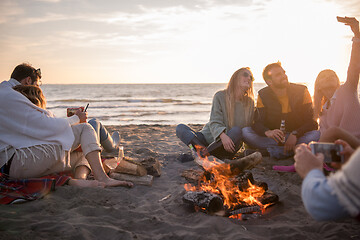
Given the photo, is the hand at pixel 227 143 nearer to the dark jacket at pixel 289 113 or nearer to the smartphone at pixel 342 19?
the dark jacket at pixel 289 113

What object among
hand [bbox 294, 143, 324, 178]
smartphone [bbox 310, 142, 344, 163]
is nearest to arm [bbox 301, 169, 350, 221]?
hand [bbox 294, 143, 324, 178]

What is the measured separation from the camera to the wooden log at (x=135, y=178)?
4.14 m

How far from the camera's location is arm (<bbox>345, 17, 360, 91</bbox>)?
11.2 feet

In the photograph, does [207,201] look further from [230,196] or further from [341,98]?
[341,98]

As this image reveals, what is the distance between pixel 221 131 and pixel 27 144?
3.09m

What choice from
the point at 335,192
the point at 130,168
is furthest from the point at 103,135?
the point at 335,192

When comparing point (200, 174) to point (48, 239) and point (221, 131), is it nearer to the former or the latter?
point (221, 131)

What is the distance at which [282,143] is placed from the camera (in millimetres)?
5117

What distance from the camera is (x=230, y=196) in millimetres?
3273

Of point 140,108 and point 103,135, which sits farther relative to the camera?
point 140,108

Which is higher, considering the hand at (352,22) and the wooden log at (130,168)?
the hand at (352,22)

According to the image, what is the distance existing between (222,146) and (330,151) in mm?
3443

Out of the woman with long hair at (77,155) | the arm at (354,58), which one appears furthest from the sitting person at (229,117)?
the woman with long hair at (77,155)

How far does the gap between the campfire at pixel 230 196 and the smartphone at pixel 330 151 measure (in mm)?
1485
